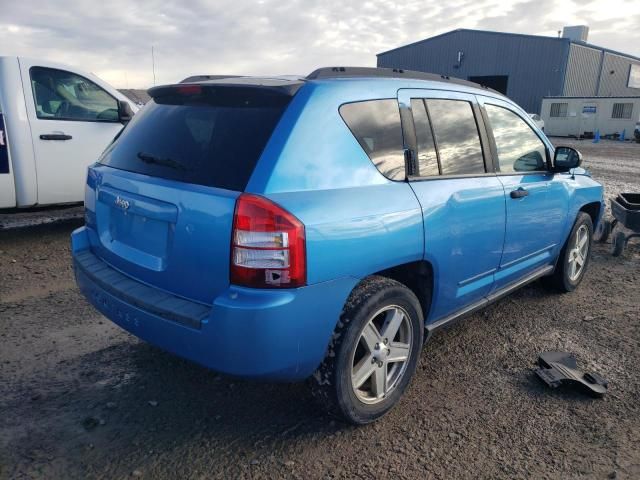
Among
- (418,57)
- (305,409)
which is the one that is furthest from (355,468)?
(418,57)

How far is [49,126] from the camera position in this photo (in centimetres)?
574

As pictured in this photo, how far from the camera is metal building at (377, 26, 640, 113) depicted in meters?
34.1

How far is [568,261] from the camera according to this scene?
4613 millimetres

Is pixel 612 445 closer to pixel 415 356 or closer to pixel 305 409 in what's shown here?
pixel 415 356

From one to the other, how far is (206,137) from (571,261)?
3.67 m

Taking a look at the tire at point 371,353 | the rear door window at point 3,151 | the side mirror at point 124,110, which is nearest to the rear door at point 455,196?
the tire at point 371,353

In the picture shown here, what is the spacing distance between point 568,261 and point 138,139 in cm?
378

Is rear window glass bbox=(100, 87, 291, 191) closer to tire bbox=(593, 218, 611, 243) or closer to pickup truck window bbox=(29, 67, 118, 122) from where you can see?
pickup truck window bbox=(29, 67, 118, 122)

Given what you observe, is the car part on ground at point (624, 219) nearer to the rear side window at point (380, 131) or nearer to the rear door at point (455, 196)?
the rear door at point (455, 196)

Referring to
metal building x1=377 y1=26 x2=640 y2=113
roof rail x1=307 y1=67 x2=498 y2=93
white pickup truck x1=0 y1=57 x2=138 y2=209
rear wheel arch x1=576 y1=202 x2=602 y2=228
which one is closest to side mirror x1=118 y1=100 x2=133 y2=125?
white pickup truck x1=0 y1=57 x2=138 y2=209

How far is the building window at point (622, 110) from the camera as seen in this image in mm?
28641

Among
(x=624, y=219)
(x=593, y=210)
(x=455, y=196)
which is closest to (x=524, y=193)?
(x=455, y=196)

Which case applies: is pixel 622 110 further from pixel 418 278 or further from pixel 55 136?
pixel 418 278

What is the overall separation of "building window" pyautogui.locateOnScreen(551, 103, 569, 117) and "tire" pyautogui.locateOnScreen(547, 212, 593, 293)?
29618 mm
